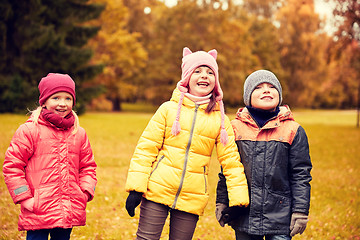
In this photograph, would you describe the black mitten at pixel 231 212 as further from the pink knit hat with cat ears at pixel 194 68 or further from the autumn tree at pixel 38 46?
the autumn tree at pixel 38 46

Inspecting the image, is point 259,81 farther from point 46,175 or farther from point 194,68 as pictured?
point 46,175

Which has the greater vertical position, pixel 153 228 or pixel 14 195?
pixel 14 195

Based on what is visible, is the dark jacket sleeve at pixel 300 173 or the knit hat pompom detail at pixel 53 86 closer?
the dark jacket sleeve at pixel 300 173

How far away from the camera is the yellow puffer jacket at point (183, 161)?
9.30 feet

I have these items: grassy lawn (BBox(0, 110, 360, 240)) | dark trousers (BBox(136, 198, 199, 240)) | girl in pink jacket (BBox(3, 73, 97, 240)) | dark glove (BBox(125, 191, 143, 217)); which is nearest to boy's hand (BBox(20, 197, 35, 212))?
girl in pink jacket (BBox(3, 73, 97, 240))

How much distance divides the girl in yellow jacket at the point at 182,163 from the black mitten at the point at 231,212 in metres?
0.07

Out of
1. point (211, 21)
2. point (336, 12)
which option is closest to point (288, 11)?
point (211, 21)

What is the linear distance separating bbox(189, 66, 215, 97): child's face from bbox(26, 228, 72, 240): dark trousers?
153 centimetres

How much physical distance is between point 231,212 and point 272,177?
0.42 m

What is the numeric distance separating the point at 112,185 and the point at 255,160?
5205mm

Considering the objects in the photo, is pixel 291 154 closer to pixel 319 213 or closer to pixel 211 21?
pixel 319 213

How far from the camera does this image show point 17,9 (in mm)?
20609

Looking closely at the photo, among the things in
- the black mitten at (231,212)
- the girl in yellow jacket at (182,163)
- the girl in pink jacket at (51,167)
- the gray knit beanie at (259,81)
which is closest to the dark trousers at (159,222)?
the girl in yellow jacket at (182,163)

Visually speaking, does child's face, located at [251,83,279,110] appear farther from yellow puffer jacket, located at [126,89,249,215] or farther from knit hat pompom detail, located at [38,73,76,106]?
knit hat pompom detail, located at [38,73,76,106]
